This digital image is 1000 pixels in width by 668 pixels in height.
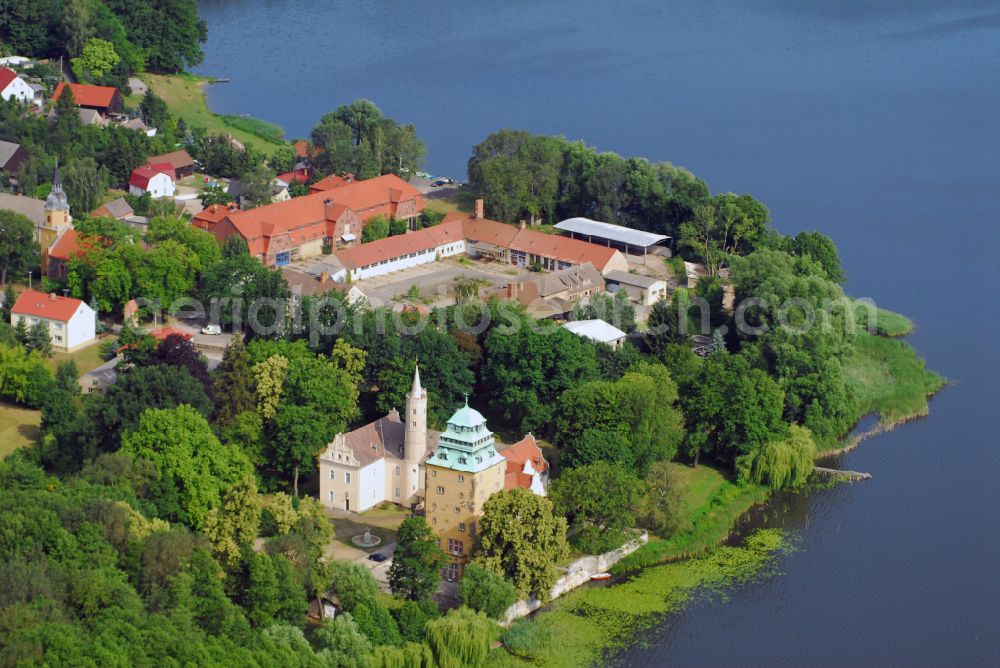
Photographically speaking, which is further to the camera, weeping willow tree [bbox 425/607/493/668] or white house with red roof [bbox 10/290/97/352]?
white house with red roof [bbox 10/290/97/352]

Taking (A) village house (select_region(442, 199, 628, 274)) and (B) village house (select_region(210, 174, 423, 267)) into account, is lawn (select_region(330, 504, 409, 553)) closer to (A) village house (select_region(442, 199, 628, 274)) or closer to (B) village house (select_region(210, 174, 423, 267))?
(B) village house (select_region(210, 174, 423, 267))

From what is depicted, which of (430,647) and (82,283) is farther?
(82,283)

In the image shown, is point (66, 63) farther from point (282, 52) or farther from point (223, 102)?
point (282, 52)

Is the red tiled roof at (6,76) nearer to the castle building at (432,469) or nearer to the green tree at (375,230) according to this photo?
the green tree at (375,230)

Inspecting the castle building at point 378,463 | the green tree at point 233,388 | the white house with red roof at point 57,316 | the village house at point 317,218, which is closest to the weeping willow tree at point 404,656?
the castle building at point 378,463

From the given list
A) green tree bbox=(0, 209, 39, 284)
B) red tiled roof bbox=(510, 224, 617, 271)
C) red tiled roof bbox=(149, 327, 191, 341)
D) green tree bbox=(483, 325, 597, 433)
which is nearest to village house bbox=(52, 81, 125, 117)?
green tree bbox=(0, 209, 39, 284)

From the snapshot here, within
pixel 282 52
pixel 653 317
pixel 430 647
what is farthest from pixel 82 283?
pixel 282 52
